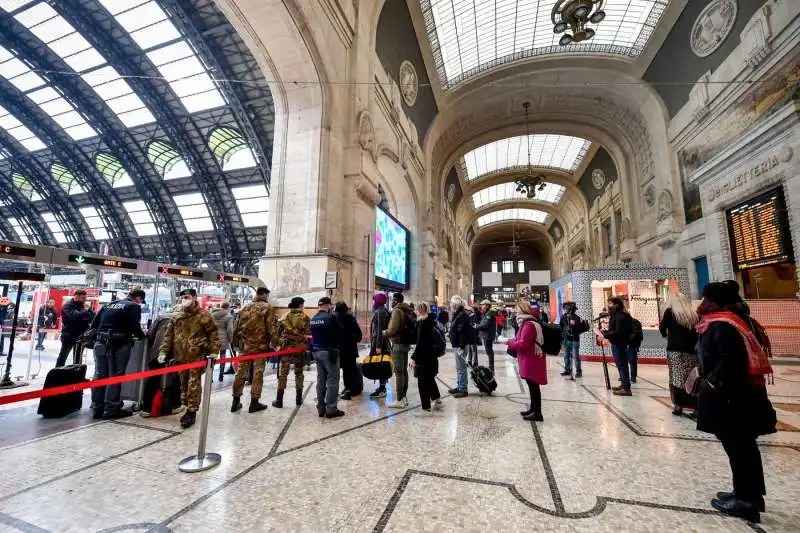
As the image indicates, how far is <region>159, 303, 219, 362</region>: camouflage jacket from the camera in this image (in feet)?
12.1

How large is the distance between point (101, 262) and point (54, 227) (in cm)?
3454

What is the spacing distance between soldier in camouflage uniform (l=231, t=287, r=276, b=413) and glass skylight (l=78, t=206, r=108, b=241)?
32667mm

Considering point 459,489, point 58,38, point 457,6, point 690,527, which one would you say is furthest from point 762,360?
point 58,38

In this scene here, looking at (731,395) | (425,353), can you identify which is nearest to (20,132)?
(425,353)

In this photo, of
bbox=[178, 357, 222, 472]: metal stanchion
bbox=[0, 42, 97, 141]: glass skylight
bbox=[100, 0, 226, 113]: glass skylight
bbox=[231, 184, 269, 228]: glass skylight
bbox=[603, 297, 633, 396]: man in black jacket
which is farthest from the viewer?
bbox=[231, 184, 269, 228]: glass skylight

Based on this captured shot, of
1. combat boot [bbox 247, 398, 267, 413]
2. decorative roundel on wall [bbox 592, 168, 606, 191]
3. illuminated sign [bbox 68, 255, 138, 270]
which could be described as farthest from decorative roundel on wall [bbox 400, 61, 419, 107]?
decorative roundel on wall [bbox 592, 168, 606, 191]

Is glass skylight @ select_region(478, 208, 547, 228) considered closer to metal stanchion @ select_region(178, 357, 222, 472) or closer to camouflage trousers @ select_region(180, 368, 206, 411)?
camouflage trousers @ select_region(180, 368, 206, 411)

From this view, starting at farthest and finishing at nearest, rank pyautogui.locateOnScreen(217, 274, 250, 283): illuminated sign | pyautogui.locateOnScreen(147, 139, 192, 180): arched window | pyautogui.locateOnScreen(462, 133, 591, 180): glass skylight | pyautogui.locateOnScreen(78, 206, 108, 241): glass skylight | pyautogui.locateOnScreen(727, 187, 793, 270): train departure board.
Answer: pyautogui.locateOnScreen(78, 206, 108, 241): glass skylight < pyautogui.locateOnScreen(462, 133, 591, 180): glass skylight < pyautogui.locateOnScreen(147, 139, 192, 180): arched window < pyautogui.locateOnScreen(727, 187, 793, 270): train departure board < pyautogui.locateOnScreen(217, 274, 250, 283): illuminated sign

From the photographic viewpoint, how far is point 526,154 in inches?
1108

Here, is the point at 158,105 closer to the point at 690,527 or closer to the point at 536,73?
the point at 536,73

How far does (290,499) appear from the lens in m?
2.06

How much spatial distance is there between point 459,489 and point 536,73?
70.4ft

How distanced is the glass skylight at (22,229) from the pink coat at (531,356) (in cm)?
4253

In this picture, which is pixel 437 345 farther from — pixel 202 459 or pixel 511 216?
pixel 511 216
